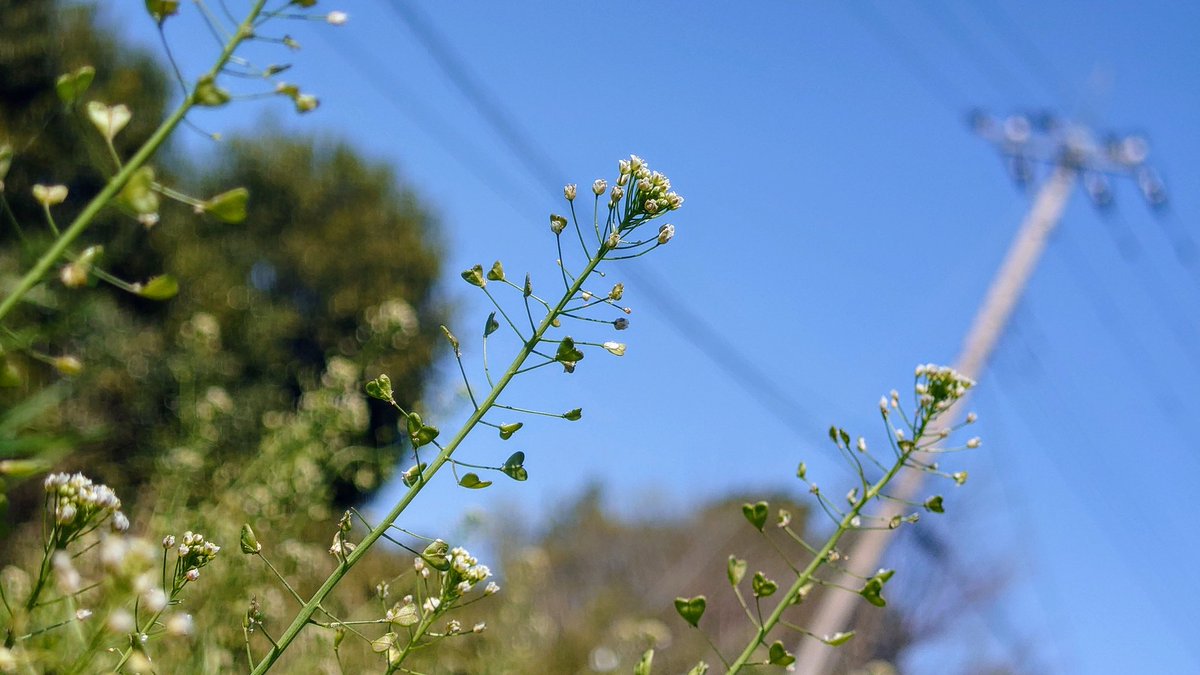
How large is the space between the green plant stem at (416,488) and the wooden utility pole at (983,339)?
26.0 feet

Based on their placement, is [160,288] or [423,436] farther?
[423,436]

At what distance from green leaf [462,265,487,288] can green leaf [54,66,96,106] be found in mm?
520

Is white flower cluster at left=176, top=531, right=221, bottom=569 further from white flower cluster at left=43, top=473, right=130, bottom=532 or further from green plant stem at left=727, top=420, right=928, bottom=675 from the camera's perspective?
green plant stem at left=727, top=420, right=928, bottom=675

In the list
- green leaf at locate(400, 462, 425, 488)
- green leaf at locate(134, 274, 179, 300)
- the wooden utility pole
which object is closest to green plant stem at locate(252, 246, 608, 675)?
green leaf at locate(400, 462, 425, 488)

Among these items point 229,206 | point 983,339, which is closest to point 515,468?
point 229,206

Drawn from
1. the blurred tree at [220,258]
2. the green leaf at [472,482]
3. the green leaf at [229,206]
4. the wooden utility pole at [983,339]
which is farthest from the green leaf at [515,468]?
the wooden utility pole at [983,339]

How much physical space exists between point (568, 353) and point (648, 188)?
248mm

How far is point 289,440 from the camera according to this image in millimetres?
4453

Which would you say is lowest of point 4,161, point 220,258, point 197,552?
point 220,258

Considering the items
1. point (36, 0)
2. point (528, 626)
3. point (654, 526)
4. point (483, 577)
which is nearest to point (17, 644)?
point (483, 577)

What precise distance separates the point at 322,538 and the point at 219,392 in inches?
65.1

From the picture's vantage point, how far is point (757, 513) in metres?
1.56

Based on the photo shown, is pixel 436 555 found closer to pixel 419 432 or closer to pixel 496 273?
pixel 419 432

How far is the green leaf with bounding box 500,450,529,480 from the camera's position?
4.20 feet
